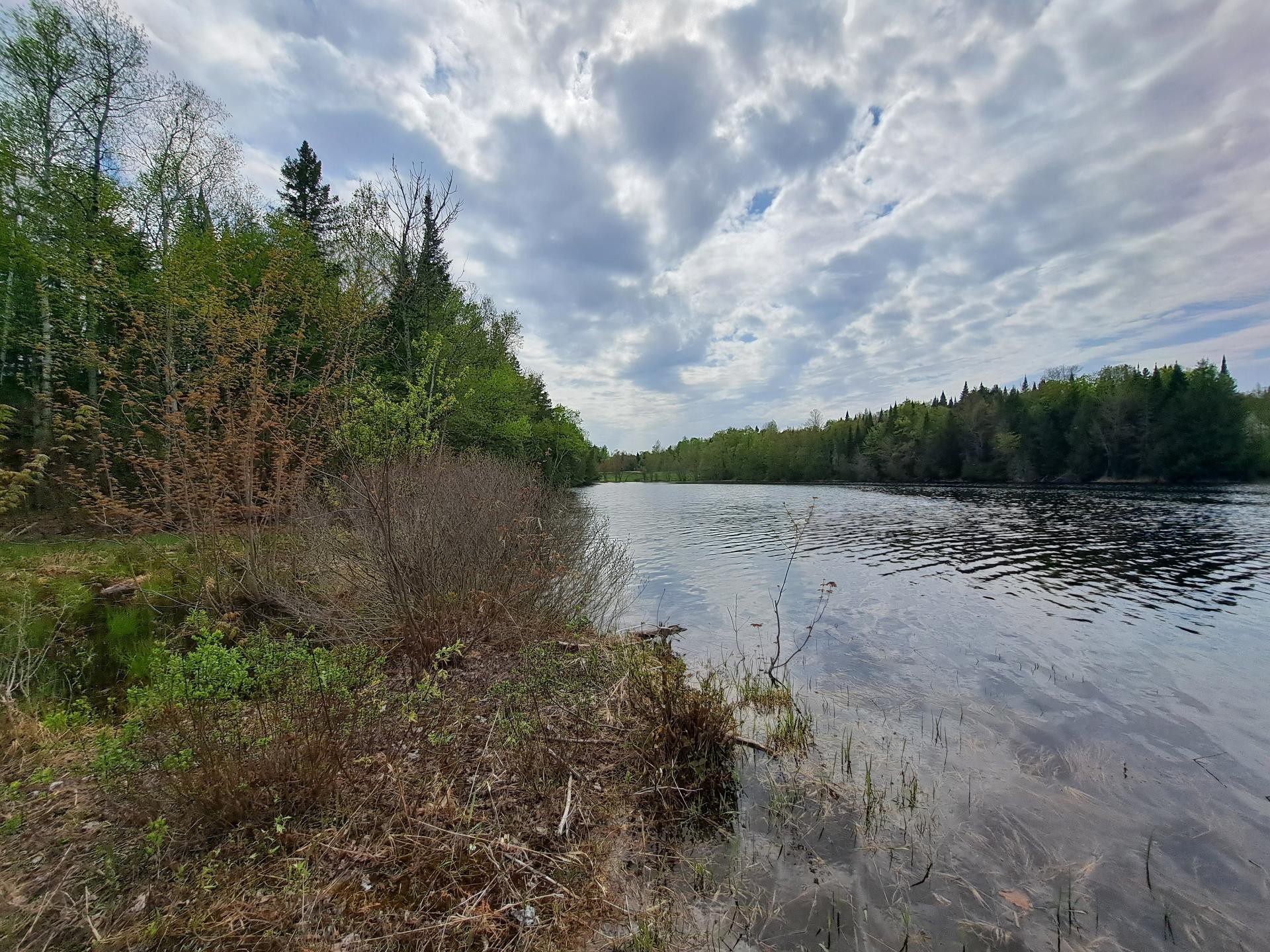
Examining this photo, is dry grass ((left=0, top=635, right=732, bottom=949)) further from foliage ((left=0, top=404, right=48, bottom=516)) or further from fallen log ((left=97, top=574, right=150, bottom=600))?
fallen log ((left=97, top=574, right=150, bottom=600))

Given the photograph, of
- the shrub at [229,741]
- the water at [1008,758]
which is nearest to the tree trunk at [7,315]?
the shrub at [229,741]

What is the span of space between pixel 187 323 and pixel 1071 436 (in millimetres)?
69572

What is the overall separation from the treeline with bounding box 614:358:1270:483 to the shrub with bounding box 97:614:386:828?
67445mm

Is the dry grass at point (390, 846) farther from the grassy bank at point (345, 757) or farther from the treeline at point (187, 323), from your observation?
the treeline at point (187, 323)

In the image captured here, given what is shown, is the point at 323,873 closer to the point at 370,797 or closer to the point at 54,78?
the point at 370,797

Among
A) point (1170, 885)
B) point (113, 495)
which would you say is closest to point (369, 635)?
point (113, 495)

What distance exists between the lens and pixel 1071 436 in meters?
52.0

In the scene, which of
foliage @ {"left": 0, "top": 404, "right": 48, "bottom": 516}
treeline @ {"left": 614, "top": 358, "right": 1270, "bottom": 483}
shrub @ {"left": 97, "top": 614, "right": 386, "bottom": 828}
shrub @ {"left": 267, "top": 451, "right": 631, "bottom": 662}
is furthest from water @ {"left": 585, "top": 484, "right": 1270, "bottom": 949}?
treeline @ {"left": 614, "top": 358, "right": 1270, "bottom": 483}

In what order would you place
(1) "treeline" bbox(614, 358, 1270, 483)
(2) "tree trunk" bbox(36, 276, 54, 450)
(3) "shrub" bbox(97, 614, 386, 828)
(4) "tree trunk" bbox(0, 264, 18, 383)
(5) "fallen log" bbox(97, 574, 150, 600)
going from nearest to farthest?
(3) "shrub" bbox(97, 614, 386, 828), (5) "fallen log" bbox(97, 574, 150, 600), (2) "tree trunk" bbox(36, 276, 54, 450), (4) "tree trunk" bbox(0, 264, 18, 383), (1) "treeline" bbox(614, 358, 1270, 483)

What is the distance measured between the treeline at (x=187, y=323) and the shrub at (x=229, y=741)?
243 centimetres

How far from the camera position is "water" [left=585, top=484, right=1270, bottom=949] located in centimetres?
329

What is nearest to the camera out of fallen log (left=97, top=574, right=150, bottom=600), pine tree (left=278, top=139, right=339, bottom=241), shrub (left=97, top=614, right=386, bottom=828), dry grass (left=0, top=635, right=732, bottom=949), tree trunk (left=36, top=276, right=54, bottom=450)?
dry grass (left=0, top=635, right=732, bottom=949)

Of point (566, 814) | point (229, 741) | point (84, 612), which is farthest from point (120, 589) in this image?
point (566, 814)

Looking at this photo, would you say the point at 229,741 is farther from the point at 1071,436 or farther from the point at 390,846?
the point at 1071,436
